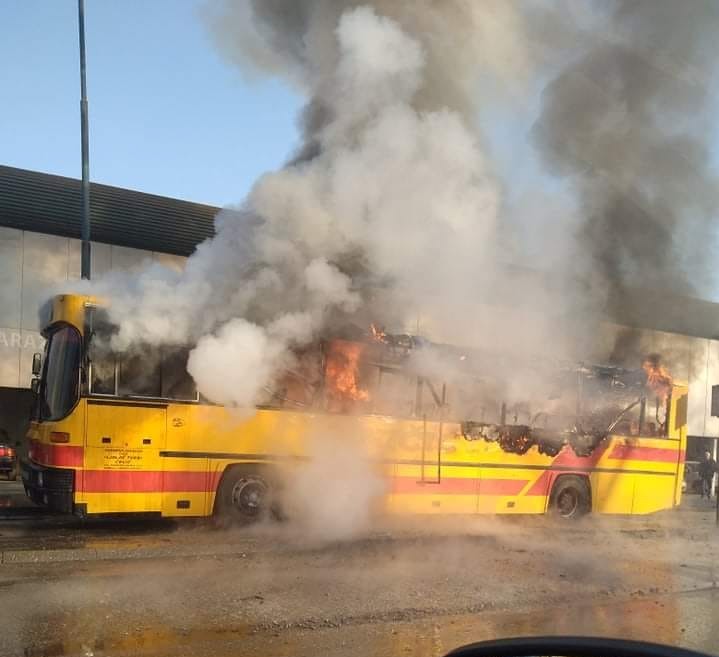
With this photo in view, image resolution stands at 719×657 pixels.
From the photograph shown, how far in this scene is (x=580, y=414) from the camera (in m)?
11.0

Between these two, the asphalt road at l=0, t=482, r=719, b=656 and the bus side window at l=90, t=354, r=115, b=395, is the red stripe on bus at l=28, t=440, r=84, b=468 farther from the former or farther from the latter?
the asphalt road at l=0, t=482, r=719, b=656

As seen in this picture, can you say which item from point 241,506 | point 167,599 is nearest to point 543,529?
point 241,506

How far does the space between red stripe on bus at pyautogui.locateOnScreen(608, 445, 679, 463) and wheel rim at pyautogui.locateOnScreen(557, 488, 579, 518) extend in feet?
2.81

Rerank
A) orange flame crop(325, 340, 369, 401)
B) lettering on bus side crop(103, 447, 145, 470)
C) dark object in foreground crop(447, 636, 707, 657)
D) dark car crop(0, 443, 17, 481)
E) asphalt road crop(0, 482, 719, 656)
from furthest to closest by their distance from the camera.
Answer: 1. dark car crop(0, 443, 17, 481)
2. orange flame crop(325, 340, 369, 401)
3. lettering on bus side crop(103, 447, 145, 470)
4. asphalt road crop(0, 482, 719, 656)
5. dark object in foreground crop(447, 636, 707, 657)

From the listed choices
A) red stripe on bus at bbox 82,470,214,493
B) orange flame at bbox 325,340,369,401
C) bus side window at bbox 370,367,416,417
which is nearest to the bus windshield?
Answer: red stripe on bus at bbox 82,470,214,493

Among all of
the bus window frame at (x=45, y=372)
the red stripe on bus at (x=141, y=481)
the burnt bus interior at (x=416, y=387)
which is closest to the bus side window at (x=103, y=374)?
the burnt bus interior at (x=416, y=387)

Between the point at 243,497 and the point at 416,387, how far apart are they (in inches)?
101

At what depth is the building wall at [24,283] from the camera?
16.0 meters

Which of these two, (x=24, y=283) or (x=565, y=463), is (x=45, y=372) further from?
(x=24, y=283)

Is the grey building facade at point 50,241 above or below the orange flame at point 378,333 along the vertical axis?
above

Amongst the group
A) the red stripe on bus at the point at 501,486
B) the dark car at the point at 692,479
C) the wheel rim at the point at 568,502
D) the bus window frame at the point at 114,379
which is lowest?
the dark car at the point at 692,479

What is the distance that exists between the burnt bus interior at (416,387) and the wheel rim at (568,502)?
631mm

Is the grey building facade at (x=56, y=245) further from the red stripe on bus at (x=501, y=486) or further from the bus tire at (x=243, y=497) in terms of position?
the bus tire at (x=243, y=497)

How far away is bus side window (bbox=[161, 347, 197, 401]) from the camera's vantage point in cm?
842
